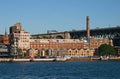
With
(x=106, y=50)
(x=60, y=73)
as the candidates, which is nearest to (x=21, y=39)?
(x=106, y=50)

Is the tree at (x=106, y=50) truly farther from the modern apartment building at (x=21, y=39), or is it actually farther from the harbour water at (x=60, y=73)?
the harbour water at (x=60, y=73)

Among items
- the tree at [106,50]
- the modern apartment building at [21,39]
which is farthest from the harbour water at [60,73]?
the tree at [106,50]

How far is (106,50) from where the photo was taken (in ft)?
571

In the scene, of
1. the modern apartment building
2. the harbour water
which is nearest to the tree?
the modern apartment building

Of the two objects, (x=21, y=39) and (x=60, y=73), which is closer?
(x=60, y=73)

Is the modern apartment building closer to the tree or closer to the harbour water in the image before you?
the tree

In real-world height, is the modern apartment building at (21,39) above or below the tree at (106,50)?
above

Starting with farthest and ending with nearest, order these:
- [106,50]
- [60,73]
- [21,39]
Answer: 1. [21,39]
2. [106,50]
3. [60,73]

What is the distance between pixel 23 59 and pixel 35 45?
31.8 m

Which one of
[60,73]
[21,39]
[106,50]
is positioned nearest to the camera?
[60,73]

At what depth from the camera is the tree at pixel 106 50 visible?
17425 centimetres

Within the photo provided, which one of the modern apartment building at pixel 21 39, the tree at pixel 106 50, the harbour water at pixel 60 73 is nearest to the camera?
the harbour water at pixel 60 73

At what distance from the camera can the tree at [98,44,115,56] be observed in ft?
572

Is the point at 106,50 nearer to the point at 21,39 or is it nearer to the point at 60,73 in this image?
the point at 21,39
